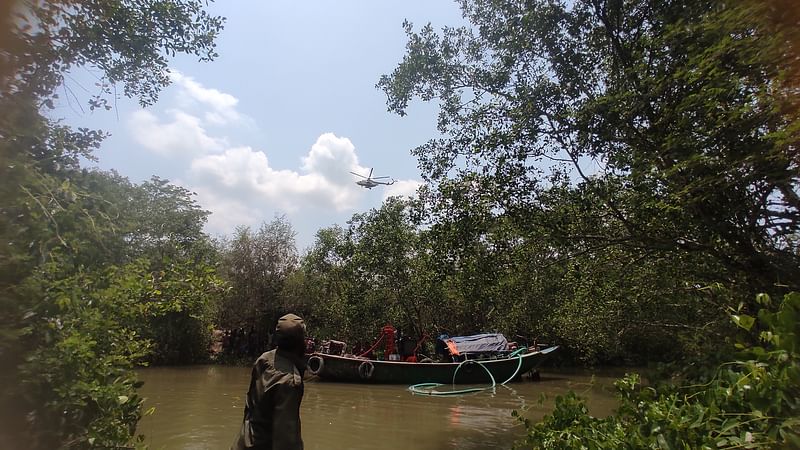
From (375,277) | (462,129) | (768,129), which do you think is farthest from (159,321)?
Answer: (768,129)

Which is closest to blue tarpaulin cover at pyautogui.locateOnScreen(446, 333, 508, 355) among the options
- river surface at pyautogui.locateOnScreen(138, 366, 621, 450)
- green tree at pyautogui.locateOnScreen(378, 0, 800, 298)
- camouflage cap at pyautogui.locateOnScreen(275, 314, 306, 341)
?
river surface at pyautogui.locateOnScreen(138, 366, 621, 450)

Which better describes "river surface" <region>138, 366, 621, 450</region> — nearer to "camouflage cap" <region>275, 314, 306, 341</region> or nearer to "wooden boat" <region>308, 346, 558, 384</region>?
"wooden boat" <region>308, 346, 558, 384</region>

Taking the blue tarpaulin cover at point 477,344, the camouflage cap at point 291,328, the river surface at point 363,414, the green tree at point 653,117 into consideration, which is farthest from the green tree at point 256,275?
the camouflage cap at point 291,328

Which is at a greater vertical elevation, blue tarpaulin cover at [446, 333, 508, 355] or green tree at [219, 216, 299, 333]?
green tree at [219, 216, 299, 333]

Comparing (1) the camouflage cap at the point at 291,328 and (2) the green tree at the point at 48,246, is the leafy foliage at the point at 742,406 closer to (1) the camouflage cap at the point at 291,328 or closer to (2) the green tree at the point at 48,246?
(1) the camouflage cap at the point at 291,328

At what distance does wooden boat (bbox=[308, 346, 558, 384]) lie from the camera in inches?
593

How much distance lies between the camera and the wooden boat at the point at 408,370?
15070 millimetres

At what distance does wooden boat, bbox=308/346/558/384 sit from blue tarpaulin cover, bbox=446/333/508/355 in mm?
382

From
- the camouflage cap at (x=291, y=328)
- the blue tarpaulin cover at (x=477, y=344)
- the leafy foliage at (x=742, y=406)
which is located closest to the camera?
the leafy foliage at (x=742, y=406)

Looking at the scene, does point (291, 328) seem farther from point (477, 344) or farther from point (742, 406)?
point (477, 344)

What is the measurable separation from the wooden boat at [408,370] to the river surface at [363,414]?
1.12 feet

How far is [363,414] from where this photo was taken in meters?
11.2

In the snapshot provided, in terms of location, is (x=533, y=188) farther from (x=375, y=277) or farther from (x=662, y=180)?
(x=375, y=277)

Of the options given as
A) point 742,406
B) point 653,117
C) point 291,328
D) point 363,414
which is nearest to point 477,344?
point 363,414
